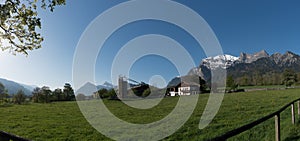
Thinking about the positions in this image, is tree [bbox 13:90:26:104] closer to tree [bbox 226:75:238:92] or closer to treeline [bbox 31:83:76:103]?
treeline [bbox 31:83:76:103]

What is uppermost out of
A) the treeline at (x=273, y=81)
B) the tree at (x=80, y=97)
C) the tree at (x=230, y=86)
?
the treeline at (x=273, y=81)

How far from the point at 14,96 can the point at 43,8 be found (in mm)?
41908

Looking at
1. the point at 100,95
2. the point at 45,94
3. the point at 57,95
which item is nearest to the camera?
the point at 45,94

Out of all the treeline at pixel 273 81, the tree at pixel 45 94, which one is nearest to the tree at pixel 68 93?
the tree at pixel 45 94

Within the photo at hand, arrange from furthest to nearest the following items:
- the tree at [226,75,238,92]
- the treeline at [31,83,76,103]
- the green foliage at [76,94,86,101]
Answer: the tree at [226,75,238,92]
the green foliage at [76,94,86,101]
the treeline at [31,83,76,103]

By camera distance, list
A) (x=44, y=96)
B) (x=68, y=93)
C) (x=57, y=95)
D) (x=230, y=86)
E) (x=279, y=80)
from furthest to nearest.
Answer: (x=279, y=80), (x=230, y=86), (x=68, y=93), (x=57, y=95), (x=44, y=96)

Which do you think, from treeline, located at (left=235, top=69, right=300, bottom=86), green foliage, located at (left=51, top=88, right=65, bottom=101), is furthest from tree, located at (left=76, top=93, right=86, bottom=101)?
treeline, located at (left=235, top=69, right=300, bottom=86)

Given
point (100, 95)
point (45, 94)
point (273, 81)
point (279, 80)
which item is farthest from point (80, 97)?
point (279, 80)

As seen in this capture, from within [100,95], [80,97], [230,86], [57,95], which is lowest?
[80,97]

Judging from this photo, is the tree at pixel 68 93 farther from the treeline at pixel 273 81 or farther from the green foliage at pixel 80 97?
the treeline at pixel 273 81

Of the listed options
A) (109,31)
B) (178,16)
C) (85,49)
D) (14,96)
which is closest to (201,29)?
(178,16)

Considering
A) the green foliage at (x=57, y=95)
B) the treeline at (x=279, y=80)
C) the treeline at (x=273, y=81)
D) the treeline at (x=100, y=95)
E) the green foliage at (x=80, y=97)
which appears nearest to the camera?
the treeline at (x=100, y=95)

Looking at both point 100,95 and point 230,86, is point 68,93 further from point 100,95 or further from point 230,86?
point 230,86

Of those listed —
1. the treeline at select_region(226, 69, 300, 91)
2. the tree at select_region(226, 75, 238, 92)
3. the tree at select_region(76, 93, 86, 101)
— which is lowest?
the tree at select_region(76, 93, 86, 101)
